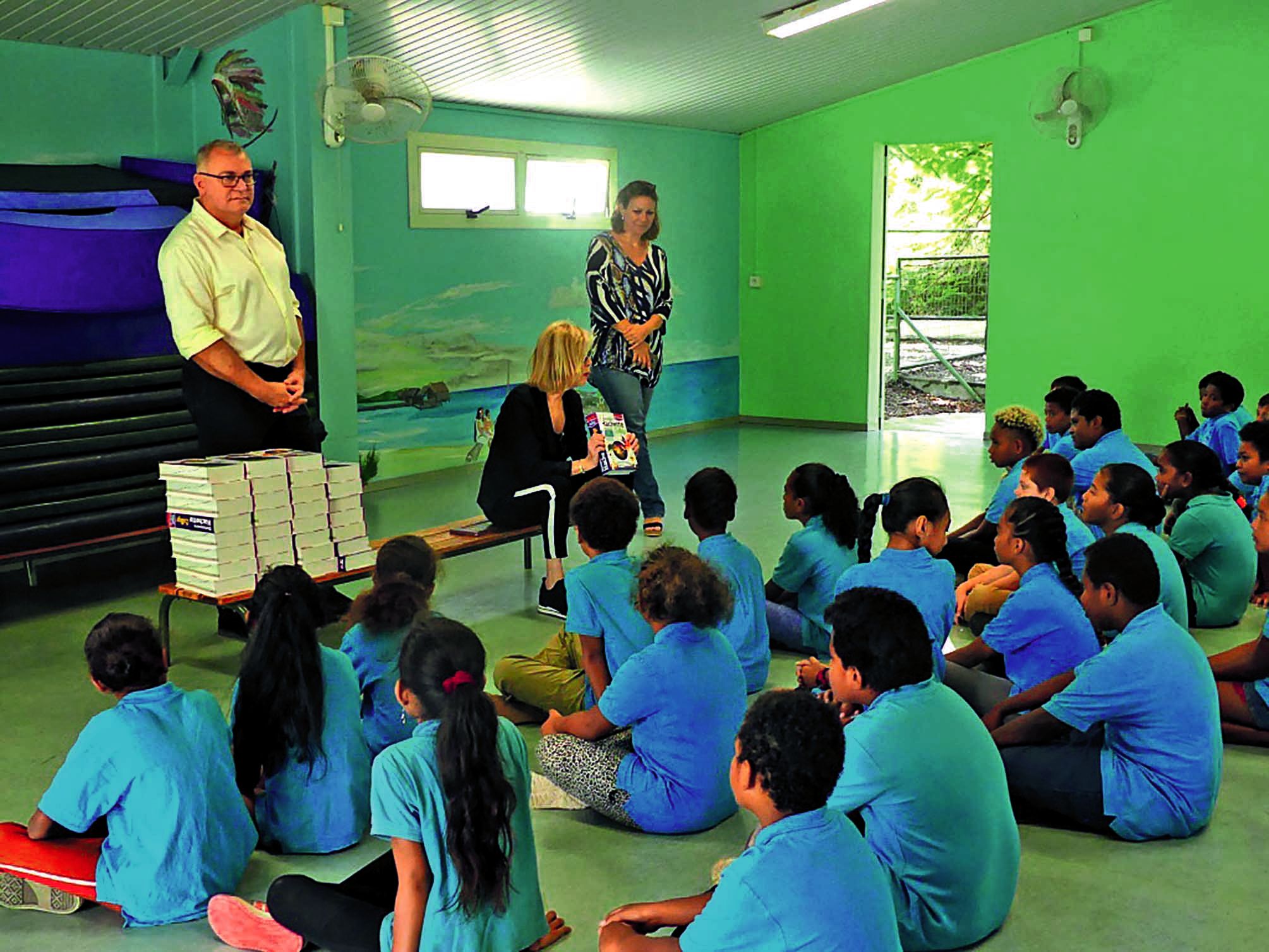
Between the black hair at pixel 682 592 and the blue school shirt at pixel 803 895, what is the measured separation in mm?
1181

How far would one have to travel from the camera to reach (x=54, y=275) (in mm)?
5852

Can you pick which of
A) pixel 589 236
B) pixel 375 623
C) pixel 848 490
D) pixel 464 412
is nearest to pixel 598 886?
pixel 375 623

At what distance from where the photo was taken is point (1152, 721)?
3340mm

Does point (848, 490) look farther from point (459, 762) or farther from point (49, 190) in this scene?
point (49, 190)

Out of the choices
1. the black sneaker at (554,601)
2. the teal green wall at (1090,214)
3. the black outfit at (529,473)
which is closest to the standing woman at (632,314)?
the black outfit at (529,473)

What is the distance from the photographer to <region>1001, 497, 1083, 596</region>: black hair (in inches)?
156

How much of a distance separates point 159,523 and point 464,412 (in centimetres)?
345

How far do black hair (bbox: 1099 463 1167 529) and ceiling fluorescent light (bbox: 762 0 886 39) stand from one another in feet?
14.6

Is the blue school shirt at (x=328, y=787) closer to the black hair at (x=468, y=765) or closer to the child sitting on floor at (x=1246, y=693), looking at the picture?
the black hair at (x=468, y=765)

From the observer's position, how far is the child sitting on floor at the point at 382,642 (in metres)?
3.61

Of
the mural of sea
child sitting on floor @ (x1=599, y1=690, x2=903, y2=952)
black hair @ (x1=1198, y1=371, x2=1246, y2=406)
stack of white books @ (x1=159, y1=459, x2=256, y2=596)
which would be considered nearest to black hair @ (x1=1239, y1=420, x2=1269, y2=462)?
black hair @ (x1=1198, y1=371, x2=1246, y2=406)

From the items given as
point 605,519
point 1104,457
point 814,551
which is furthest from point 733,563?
point 1104,457

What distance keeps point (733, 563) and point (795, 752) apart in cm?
222

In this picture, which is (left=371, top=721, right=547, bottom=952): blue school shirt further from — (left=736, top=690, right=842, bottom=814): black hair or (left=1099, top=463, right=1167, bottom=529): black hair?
(left=1099, top=463, right=1167, bottom=529): black hair
